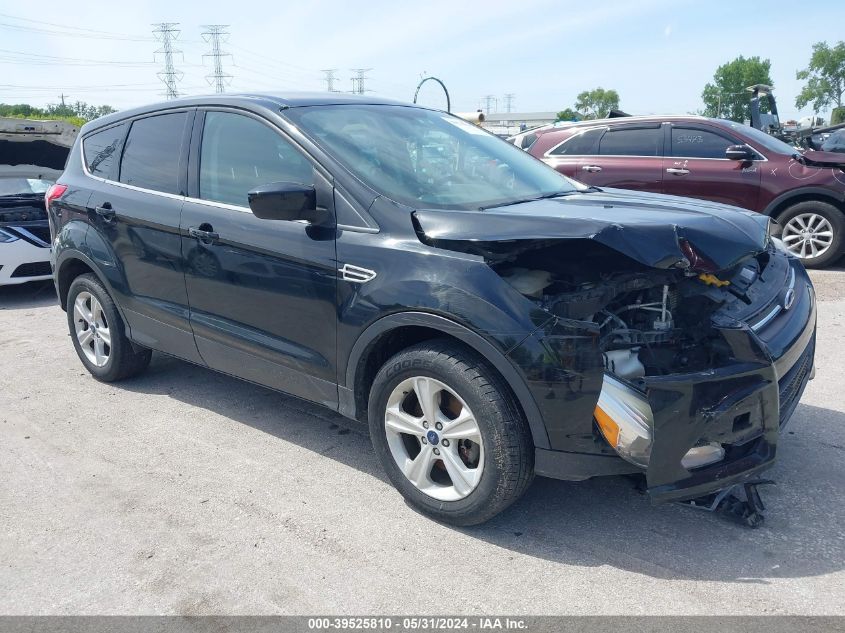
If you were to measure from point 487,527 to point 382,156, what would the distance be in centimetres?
178

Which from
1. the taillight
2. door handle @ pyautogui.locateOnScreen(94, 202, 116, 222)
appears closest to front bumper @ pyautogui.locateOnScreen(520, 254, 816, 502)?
door handle @ pyautogui.locateOnScreen(94, 202, 116, 222)

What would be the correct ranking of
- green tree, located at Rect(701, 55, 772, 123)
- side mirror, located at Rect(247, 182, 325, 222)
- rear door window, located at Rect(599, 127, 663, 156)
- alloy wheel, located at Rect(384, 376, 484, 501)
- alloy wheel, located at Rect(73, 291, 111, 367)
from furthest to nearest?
1. green tree, located at Rect(701, 55, 772, 123)
2. rear door window, located at Rect(599, 127, 663, 156)
3. alloy wheel, located at Rect(73, 291, 111, 367)
4. side mirror, located at Rect(247, 182, 325, 222)
5. alloy wheel, located at Rect(384, 376, 484, 501)

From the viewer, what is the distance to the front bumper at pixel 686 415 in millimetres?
2529

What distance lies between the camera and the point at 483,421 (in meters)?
2.75

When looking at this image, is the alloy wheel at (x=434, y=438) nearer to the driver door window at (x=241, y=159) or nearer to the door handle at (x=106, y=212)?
the driver door window at (x=241, y=159)

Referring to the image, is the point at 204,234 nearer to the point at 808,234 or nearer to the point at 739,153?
the point at 739,153

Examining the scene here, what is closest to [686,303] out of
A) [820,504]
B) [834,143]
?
[820,504]

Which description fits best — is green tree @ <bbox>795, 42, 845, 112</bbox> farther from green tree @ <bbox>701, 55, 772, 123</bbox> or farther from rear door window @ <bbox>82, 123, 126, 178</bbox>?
rear door window @ <bbox>82, 123, 126, 178</bbox>

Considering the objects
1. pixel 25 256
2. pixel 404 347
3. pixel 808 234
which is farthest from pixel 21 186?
pixel 808 234

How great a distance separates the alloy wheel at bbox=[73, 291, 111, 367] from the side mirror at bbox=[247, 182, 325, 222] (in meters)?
2.18

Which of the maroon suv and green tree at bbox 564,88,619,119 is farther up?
green tree at bbox 564,88,619,119

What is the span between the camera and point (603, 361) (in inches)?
102

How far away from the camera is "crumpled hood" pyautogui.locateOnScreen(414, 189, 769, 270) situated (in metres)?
2.55

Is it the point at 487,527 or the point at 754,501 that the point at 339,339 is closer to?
the point at 487,527
